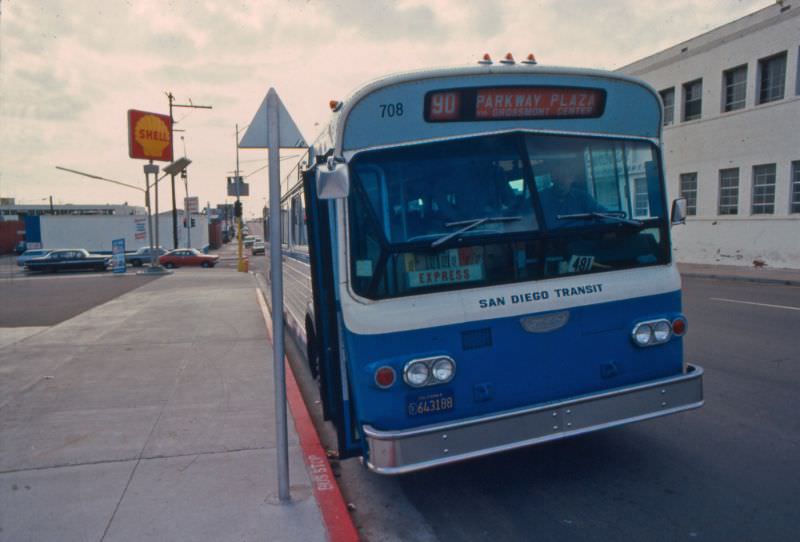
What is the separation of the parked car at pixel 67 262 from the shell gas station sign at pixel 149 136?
6.75m

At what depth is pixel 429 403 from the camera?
4.02m

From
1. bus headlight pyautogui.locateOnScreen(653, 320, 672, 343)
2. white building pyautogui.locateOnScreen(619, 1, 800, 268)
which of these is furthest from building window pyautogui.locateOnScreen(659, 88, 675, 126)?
bus headlight pyautogui.locateOnScreen(653, 320, 672, 343)

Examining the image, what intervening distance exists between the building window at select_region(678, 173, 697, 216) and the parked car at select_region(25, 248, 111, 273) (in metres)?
31.2

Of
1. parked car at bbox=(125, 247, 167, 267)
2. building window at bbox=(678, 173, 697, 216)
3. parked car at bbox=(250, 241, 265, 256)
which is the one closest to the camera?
building window at bbox=(678, 173, 697, 216)

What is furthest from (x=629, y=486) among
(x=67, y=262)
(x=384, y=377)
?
(x=67, y=262)

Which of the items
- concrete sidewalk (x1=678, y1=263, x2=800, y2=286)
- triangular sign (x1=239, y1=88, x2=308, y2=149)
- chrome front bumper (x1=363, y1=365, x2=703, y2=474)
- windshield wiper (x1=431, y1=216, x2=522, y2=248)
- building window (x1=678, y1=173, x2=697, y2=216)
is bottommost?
concrete sidewalk (x1=678, y1=263, x2=800, y2=286)

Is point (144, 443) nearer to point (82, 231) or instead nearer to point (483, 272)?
point (483, 272)

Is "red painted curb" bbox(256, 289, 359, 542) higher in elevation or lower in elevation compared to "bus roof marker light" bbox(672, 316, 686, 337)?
lower

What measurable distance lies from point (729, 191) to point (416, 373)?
80.5 feet

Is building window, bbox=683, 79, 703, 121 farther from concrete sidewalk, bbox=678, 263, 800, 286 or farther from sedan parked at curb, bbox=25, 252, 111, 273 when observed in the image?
sedan parked at curb, bbox=25, 252, 111, 273

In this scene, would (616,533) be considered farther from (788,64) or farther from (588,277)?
(788,64)

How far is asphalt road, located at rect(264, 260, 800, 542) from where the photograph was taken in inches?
155

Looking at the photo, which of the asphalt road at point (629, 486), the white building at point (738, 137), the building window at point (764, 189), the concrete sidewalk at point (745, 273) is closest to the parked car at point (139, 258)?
the white building at point (738, 137)

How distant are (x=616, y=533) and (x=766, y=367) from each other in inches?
187
